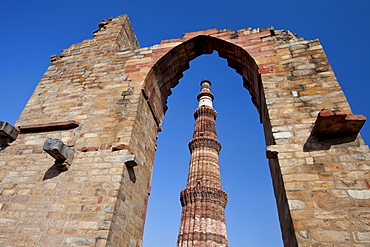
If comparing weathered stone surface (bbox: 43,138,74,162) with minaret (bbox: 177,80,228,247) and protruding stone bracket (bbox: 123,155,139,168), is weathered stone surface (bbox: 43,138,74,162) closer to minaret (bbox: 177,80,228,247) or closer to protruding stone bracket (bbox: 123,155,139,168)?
protruding stone bracket (bbox: 123,155,139,168)

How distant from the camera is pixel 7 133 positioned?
13.9 ft

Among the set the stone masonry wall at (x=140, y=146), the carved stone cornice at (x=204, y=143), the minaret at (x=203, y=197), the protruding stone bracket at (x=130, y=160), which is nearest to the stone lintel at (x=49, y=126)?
the stone masonry wall at (x=140, y=146)

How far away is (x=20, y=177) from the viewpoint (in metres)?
3.83

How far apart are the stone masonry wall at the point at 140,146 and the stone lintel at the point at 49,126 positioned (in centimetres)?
8

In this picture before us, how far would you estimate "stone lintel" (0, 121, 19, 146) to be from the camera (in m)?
4.20

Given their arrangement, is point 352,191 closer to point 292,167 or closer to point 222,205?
point 292,167

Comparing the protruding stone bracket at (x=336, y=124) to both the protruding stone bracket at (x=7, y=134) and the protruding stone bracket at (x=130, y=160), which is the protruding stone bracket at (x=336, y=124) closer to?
the protruding stone bracket at (x=130, y=160)

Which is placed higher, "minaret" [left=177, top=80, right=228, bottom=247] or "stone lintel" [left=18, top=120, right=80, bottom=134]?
"minaret" [left=177, top=80, right=228, bottom=247]

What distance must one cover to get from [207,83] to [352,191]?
17.6 meters

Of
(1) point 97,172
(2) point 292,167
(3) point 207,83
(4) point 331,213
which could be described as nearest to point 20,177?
(1) point 97,172

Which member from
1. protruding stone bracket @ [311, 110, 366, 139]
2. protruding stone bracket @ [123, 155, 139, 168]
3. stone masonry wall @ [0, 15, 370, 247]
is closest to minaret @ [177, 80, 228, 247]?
stone masonry wall @ [0, 15, 370, 247]

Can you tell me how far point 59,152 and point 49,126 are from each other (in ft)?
3.64

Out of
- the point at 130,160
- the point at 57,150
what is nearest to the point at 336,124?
the point at 130,160

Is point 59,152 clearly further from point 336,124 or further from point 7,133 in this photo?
point 336,124
